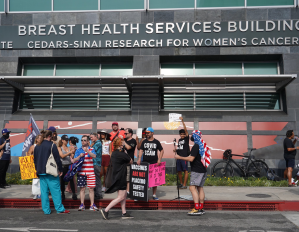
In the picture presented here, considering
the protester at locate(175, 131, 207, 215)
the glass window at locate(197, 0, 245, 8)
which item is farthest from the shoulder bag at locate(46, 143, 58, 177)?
the glass window at locate(197, 0, 245, 8)

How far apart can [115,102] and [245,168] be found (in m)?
6.32

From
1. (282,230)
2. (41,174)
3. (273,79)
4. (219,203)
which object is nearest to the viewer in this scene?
(282,230)

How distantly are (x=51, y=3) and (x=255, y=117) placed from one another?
10681mm

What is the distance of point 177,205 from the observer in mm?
8086

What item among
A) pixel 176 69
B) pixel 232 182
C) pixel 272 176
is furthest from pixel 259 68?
pixel 232 182

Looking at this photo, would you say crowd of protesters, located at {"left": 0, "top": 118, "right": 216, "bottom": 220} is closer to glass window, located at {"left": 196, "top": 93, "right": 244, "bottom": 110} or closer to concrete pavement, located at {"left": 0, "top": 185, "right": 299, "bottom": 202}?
concrete pavement, located at {"left": 0, "top": 185, "right": 299, "bottom": 202}

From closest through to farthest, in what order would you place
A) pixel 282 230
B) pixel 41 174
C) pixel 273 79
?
pixel 282 230, pixel 41 174, pixel 273 79

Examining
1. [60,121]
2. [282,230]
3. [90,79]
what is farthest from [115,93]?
[282,230]

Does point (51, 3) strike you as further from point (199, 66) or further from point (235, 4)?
point (235, 4)

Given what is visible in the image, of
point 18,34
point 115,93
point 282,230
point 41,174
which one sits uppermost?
point 18,34

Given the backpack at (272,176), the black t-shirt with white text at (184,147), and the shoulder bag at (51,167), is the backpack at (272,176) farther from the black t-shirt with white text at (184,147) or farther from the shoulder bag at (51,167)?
the shoulder bag at (51,167)

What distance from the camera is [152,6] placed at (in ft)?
48.1

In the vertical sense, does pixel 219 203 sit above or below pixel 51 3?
below

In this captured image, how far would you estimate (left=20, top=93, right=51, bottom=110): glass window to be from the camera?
48.9 feet
